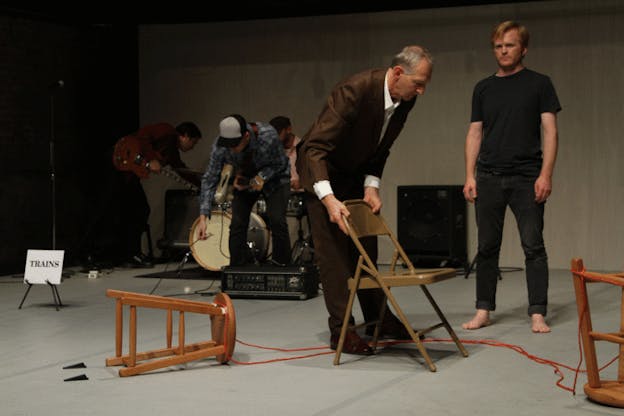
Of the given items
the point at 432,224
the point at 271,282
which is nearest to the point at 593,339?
the point at 271,282

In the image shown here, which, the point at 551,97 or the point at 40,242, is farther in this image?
the point at 40,242

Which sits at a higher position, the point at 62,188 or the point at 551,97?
the point at 551,97

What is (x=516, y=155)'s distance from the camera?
16.2 ft

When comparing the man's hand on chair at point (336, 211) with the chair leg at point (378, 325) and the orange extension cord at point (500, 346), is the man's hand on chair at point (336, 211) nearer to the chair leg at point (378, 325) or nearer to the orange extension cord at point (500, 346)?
the chair leg at point (378, 325)

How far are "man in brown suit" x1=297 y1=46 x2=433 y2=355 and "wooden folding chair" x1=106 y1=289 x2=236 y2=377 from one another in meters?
0.54

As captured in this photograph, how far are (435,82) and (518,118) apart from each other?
4.18 meters

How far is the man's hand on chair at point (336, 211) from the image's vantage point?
409cm

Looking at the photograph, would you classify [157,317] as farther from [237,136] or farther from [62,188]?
[62,188]

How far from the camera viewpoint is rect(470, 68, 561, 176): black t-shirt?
4934 mm

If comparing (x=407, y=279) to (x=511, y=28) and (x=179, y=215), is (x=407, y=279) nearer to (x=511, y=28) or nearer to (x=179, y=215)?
(x=511, y=28)

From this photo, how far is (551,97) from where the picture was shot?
4.94m

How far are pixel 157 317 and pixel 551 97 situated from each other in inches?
107

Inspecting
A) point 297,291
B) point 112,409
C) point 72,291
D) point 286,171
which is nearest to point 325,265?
point 112,409

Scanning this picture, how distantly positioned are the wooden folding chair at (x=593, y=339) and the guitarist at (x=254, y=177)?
363cm
